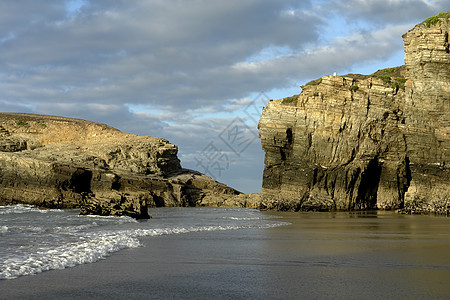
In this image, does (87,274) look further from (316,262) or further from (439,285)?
(439,285)

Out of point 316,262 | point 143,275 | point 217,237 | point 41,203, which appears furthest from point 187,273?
point 41,203

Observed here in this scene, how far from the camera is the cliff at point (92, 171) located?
34.3 meters

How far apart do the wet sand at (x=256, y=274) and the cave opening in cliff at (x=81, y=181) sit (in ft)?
91.5

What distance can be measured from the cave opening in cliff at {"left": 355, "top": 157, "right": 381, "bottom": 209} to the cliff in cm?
1164

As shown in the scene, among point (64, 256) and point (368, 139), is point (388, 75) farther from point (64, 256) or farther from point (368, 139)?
point (64, 256)

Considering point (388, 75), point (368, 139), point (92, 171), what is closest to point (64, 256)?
point (368, 139)

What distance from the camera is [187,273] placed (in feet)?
22.8

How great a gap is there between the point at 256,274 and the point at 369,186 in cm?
2811

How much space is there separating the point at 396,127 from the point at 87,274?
2857cm

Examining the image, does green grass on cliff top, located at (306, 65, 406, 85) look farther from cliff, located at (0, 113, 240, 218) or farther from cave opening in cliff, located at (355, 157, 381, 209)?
cliff, located at (0, 113, 240, 218)

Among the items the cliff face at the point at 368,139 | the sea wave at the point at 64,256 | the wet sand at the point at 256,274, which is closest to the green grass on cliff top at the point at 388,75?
the cliff face at the point at 368,139

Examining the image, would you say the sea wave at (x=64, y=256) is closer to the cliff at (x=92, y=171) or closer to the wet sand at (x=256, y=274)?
the wet sand at (x=256, y=274)

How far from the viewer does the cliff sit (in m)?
34.3

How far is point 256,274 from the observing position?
6.82 meters
